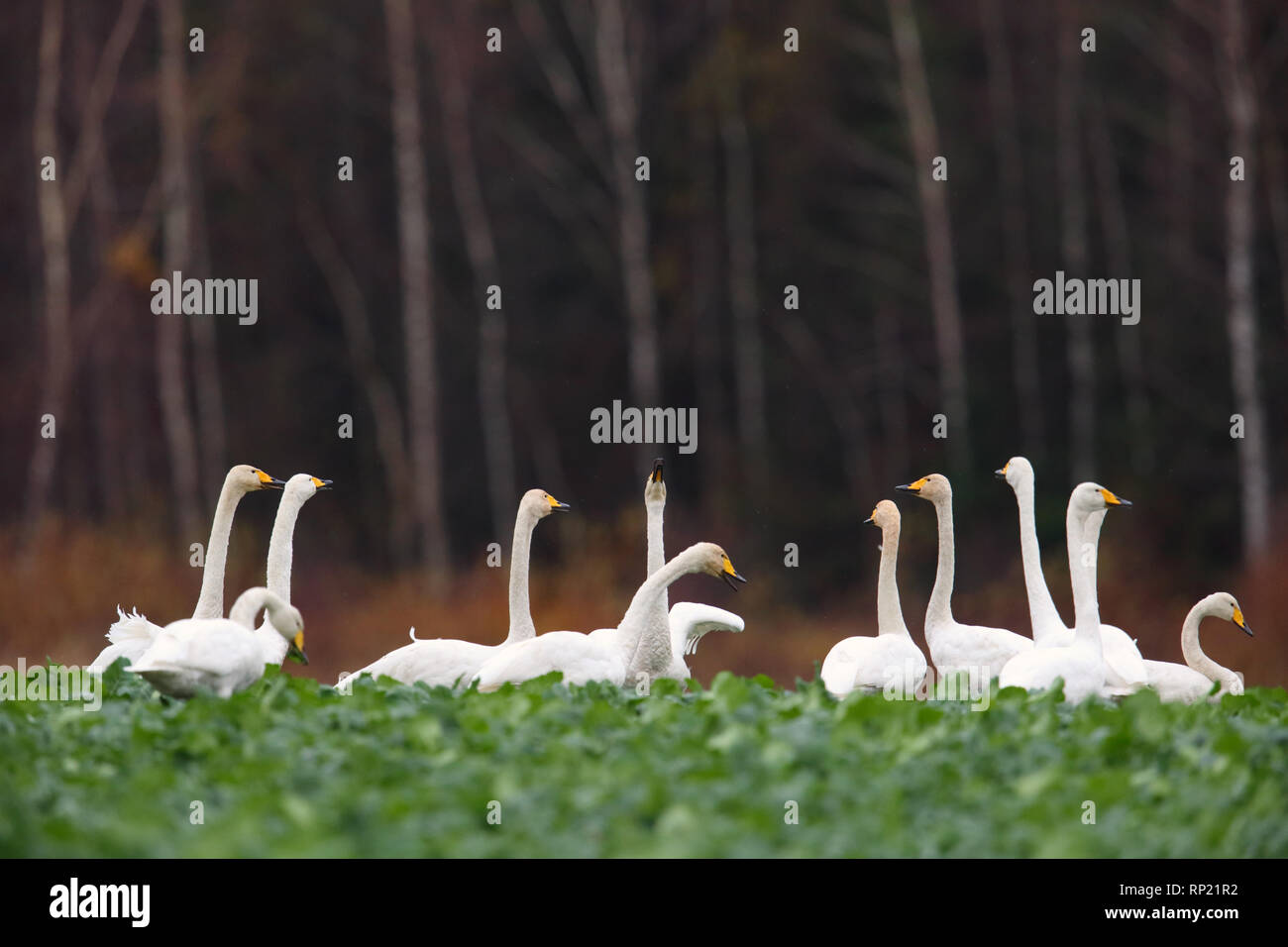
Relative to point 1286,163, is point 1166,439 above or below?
below

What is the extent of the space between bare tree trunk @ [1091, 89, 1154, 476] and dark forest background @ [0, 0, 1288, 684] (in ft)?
0.26

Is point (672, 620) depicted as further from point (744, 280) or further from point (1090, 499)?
point (744, 280)

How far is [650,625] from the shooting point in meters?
10.6

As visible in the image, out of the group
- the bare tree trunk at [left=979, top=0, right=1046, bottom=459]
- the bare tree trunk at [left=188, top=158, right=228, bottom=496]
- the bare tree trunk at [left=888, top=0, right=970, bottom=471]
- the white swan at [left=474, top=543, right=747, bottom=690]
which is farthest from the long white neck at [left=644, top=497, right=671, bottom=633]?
the bare tree trunk at [left=188, top=158, right=228, bottom=496]

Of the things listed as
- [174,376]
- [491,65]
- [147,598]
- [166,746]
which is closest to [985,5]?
[491,65]

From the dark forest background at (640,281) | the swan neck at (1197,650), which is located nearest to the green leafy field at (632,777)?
the swan neck at (1197,650)

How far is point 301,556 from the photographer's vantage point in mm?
25438

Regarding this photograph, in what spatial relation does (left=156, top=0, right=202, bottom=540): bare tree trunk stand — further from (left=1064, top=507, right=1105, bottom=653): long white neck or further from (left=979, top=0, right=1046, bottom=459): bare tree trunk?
(left=1064, top=507, right=1105, bottom=653): long white neck

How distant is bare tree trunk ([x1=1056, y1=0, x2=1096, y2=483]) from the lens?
78.0ft

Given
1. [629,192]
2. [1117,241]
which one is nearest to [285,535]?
[629,192]

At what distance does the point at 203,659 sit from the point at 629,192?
53.3 feet
